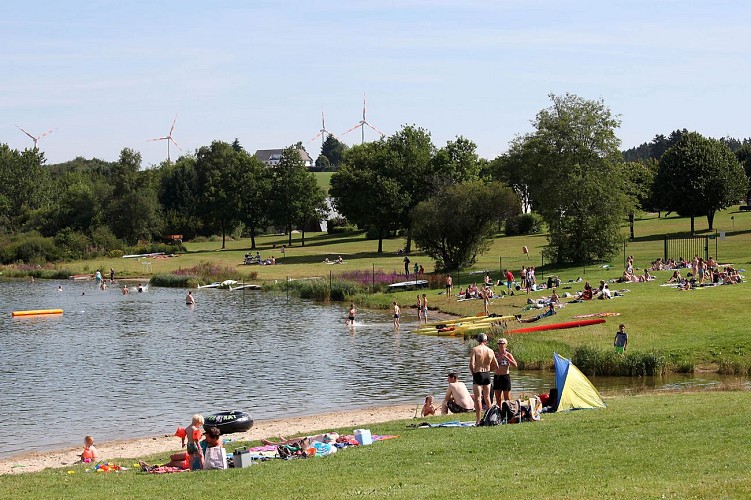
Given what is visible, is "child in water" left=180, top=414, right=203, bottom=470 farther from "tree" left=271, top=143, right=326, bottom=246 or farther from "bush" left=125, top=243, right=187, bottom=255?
"bush" left=125, top=243, right=187, bottom=255

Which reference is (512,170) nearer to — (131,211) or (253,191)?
(253,191)

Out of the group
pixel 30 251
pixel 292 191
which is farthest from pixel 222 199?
pixel 30 251

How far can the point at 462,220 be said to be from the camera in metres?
81.9

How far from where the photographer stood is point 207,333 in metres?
57.8

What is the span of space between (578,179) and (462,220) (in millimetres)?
11660

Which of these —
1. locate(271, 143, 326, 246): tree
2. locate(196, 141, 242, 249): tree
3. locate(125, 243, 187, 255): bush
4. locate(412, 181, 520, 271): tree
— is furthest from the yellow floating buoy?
locate(196, 141, 242, 249): tree

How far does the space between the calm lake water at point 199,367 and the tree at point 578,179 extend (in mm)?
18517

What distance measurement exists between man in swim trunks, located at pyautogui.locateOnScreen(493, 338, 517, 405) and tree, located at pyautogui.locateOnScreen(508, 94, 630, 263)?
51.1 m

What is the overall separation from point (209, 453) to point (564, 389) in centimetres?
998

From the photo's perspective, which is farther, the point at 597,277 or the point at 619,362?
the point at 597,277

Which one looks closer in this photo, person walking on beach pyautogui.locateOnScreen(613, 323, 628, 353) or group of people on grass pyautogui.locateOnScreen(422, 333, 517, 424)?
group of people on grass pyautogui.locateOnScreen(422, 333, 517, 424)

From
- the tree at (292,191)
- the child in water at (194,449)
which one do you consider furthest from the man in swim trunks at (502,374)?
the tree at (292,191)

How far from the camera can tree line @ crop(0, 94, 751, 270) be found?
75.9 metres

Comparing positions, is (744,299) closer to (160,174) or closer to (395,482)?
(395,482)
